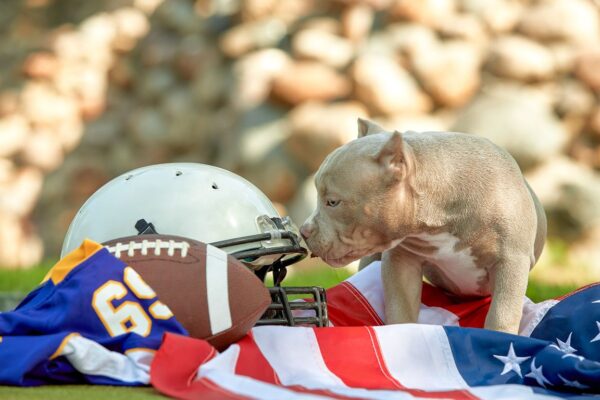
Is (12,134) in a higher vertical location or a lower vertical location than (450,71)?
lower

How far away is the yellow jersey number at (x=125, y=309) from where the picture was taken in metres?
2.00

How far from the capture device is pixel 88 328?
199cm

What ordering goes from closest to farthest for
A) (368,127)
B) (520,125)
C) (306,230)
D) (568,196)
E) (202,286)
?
(202,286) < (306,230) < (368,127) < (568,196) < (520,125)

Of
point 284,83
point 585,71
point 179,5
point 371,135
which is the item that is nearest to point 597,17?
point 585,71

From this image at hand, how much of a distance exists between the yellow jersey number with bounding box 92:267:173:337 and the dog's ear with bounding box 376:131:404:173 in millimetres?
805

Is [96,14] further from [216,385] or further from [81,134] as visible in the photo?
[216,385]

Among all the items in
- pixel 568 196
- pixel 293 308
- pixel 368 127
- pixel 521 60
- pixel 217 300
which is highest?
pixel 368 127

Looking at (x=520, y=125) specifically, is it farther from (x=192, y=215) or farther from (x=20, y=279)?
(x=192, y=215)

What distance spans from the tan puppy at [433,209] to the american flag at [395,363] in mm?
213

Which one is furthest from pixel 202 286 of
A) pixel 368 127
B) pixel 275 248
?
pixel 368 127

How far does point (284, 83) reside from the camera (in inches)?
289

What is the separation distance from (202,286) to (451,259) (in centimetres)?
90

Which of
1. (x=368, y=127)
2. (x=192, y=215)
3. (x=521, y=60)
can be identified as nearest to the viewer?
(x=192, y=215)

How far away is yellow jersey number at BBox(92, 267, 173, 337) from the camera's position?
6.56 feet
